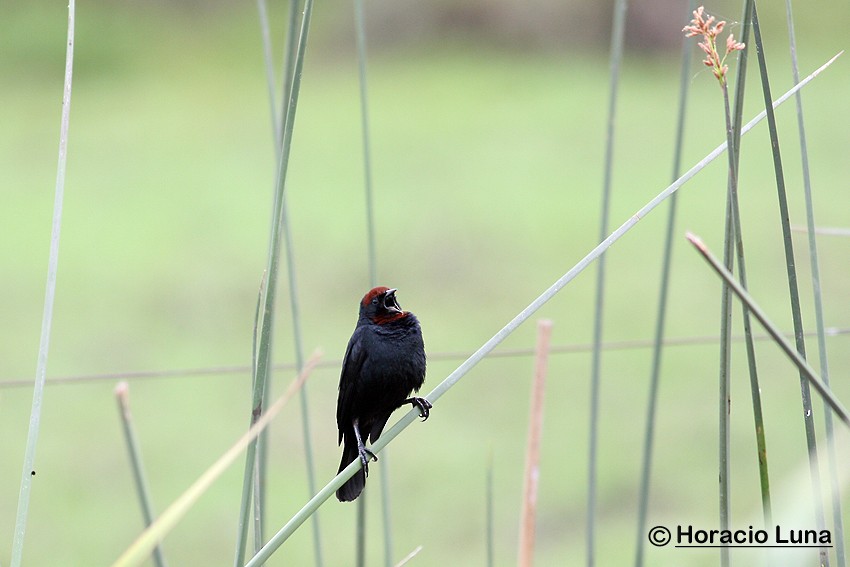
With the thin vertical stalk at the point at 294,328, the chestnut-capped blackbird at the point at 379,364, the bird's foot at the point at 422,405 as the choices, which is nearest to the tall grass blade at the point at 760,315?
the bird's foot at the point at 422,405

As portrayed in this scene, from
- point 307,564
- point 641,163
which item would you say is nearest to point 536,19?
point 641,163

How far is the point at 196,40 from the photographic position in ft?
23.5

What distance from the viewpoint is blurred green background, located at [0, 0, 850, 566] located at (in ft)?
9.40

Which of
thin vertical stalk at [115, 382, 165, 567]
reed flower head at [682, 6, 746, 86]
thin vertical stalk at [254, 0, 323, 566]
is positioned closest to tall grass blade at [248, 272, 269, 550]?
thin vertical stalk at [254, 0, 323, 566]

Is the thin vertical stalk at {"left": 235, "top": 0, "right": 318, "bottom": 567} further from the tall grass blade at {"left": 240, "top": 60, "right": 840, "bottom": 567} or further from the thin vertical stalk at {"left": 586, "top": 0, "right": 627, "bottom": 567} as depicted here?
the thin vertical stalk at {"left": 586, "top": 0, "right": 627, "bottom": 567}

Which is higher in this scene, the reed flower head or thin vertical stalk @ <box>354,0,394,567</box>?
the reed flower head

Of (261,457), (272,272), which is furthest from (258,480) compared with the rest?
(272,272)

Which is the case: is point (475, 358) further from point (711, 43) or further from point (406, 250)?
point (406, 250)

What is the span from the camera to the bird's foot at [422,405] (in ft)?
2.75

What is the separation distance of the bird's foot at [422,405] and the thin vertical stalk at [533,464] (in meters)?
0.17

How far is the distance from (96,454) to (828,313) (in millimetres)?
2408

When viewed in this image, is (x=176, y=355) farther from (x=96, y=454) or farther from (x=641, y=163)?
(x=641, y=163)

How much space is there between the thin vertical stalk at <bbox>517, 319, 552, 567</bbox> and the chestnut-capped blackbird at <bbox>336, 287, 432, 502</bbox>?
1.32ft

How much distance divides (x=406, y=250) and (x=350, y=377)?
3.16 meters
